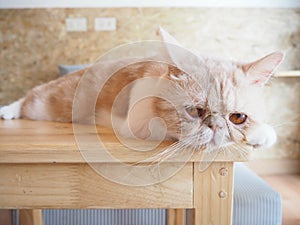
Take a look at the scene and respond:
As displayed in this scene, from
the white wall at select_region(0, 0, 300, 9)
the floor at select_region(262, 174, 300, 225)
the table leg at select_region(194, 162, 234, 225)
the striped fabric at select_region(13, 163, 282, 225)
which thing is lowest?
the floor at select_region(262, 174, 300, 225)

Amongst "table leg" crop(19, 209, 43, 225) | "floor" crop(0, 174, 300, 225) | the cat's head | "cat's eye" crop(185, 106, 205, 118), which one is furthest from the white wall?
"cat's eye" crop(185, 106, 205, 118)

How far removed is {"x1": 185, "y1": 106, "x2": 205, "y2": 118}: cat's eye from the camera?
0.74 meters

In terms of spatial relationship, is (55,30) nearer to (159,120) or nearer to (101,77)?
(101,77)

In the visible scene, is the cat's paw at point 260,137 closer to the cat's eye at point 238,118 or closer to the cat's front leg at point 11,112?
the cat's eye at point 238,118

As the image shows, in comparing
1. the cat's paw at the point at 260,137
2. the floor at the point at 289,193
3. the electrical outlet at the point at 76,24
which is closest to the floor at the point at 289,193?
the floor at the point at 289,193

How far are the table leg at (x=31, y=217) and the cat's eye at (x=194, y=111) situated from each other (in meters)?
0.45

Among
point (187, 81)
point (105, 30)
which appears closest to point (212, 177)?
point (187, 81)

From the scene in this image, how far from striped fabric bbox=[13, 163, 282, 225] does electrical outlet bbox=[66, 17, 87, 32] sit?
2.08 metres

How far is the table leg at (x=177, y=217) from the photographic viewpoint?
1.02 metres

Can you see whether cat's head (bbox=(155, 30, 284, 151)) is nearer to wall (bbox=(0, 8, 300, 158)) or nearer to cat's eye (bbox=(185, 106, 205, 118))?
cat's eye (bbox=(185, 106, 205, 118))

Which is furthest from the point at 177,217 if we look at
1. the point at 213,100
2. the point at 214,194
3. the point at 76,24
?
the point at 76,24

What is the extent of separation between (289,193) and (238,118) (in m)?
2.15

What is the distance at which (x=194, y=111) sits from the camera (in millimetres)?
741

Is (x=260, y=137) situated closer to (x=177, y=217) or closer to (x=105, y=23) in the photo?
(x=177, y=217)
